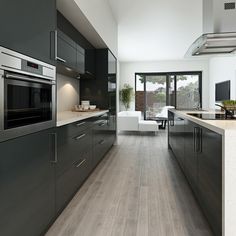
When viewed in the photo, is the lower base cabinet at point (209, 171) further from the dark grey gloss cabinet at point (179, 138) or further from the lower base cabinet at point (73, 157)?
the lower base cabinet at point (73, 157)

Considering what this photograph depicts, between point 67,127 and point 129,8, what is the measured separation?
3456mm

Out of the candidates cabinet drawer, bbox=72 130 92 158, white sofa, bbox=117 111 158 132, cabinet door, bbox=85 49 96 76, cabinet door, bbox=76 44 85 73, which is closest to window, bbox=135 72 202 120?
white sofa, bbox=117 111 158 132

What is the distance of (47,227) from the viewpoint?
5.75ft

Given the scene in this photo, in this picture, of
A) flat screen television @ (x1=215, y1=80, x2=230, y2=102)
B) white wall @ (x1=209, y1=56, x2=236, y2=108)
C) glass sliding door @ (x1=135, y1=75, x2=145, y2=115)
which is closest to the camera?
white wall @ (x1=209, y1=56, x2=236, y2=108)

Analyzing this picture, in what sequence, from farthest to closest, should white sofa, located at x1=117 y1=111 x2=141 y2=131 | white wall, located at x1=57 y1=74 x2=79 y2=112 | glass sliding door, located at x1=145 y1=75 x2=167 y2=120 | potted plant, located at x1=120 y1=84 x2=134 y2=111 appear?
glass sliding door, located at x1=145 y1=75 x2=167 y2=120 → potted plant, located at x1=120 y1=84 x2=134 y2=111 → white sofa, located at x1=117 y1=111 x2=141 y2=131 → white wall, located at x1=57 y1=74 x2=79 y2=112

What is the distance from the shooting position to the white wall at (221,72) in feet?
22.1

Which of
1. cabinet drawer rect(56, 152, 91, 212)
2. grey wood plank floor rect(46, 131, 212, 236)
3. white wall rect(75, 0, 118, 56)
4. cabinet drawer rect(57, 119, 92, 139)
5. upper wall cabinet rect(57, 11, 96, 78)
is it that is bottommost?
grey wood plank floor rect(46, 131, 212, 236)

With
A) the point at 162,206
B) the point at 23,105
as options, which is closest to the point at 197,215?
the point at 162,206

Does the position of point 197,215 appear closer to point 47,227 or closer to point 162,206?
point 162,206

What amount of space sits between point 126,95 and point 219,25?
21.7 ft

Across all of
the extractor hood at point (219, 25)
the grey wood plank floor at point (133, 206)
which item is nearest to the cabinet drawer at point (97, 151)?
the grey wood plank floor at point (133, 206)

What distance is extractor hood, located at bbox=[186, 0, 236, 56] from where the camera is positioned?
2943mm

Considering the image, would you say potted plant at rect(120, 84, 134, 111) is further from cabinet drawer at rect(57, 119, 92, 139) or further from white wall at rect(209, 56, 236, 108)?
cabinet drawer at rect(57, 119, 92, 139)

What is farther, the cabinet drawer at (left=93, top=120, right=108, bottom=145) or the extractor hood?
the cabinet drawer at (left=93, top=120, right=108, bottom=145)
